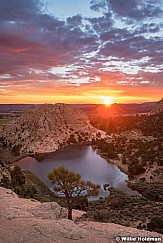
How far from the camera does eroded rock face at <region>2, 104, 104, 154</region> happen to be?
6600cm

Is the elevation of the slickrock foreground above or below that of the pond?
above

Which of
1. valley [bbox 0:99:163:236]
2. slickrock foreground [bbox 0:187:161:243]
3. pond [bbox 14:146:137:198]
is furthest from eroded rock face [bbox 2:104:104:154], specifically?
slickrock foreground [bbox 0:187:161:243]

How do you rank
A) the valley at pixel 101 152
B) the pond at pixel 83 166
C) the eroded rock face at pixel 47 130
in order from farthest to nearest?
the eroded rock face at pixel 47 130 < the pond at pixel 83 166 < the valley at pixel 101 152

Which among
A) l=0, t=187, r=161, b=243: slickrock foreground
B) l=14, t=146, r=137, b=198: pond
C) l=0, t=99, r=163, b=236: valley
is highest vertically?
l=0, t=187, r=161, b=243: slickrock foreground

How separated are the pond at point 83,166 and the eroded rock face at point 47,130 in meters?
5.66

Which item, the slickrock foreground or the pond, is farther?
the pond

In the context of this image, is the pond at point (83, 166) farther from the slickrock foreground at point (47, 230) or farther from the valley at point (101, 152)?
the slickrock foreground at point (47, 230)

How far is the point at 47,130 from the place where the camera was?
72.1 m

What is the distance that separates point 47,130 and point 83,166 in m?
25.6

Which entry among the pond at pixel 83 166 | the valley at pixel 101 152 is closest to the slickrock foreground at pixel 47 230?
the valley at pixel 101 152

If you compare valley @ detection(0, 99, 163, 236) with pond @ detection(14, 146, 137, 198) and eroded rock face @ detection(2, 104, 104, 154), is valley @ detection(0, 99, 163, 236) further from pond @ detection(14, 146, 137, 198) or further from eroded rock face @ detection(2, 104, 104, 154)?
pond @ detection(14, 146, 137, 198)

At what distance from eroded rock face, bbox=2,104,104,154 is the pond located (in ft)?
18.6

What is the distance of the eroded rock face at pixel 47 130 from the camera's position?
66000mm

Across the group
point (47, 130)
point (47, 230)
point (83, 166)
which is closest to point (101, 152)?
point (83, 166)
